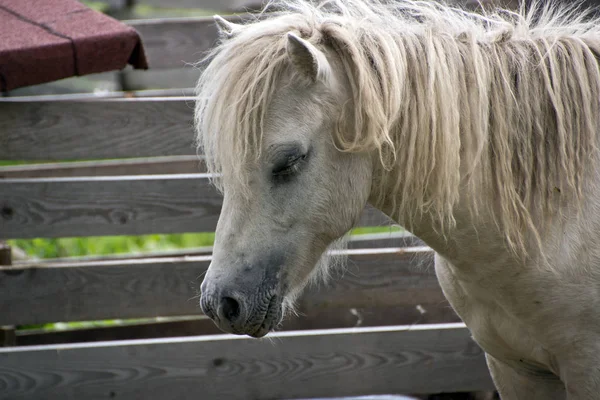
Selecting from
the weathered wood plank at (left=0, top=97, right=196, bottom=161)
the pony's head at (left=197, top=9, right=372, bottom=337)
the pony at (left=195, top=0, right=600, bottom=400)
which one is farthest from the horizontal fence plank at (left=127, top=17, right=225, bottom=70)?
the pony's head at (left=197, top=9, right=372, bottom=337)

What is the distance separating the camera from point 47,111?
2.97 m

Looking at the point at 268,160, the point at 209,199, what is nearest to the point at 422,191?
→ the point at 268,160

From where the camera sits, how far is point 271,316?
178 centimetres

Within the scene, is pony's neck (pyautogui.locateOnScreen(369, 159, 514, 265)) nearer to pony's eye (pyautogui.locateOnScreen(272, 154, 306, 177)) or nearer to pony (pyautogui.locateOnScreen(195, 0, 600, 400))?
pony (pyautogui.locateOnScreen(195, 0, 600, 400))

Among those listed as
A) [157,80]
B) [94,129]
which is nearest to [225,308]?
[94,129]

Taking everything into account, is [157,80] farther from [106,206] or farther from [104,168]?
[106,206]

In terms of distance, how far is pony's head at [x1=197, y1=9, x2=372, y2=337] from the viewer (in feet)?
5.57

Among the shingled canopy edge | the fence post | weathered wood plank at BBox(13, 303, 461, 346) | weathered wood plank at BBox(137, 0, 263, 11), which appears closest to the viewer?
the shingled canopy edge

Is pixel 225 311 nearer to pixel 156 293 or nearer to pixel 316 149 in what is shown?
pixel 316 149

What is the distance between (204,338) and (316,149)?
158 centimetres

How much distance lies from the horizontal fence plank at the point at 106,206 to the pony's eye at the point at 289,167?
1337mm

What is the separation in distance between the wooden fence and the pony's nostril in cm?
131

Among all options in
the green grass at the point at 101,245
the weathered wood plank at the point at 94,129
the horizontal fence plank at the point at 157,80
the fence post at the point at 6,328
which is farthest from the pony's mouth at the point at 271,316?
the horizontal fence plank at the point at 157,80

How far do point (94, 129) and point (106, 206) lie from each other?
1.17ft
